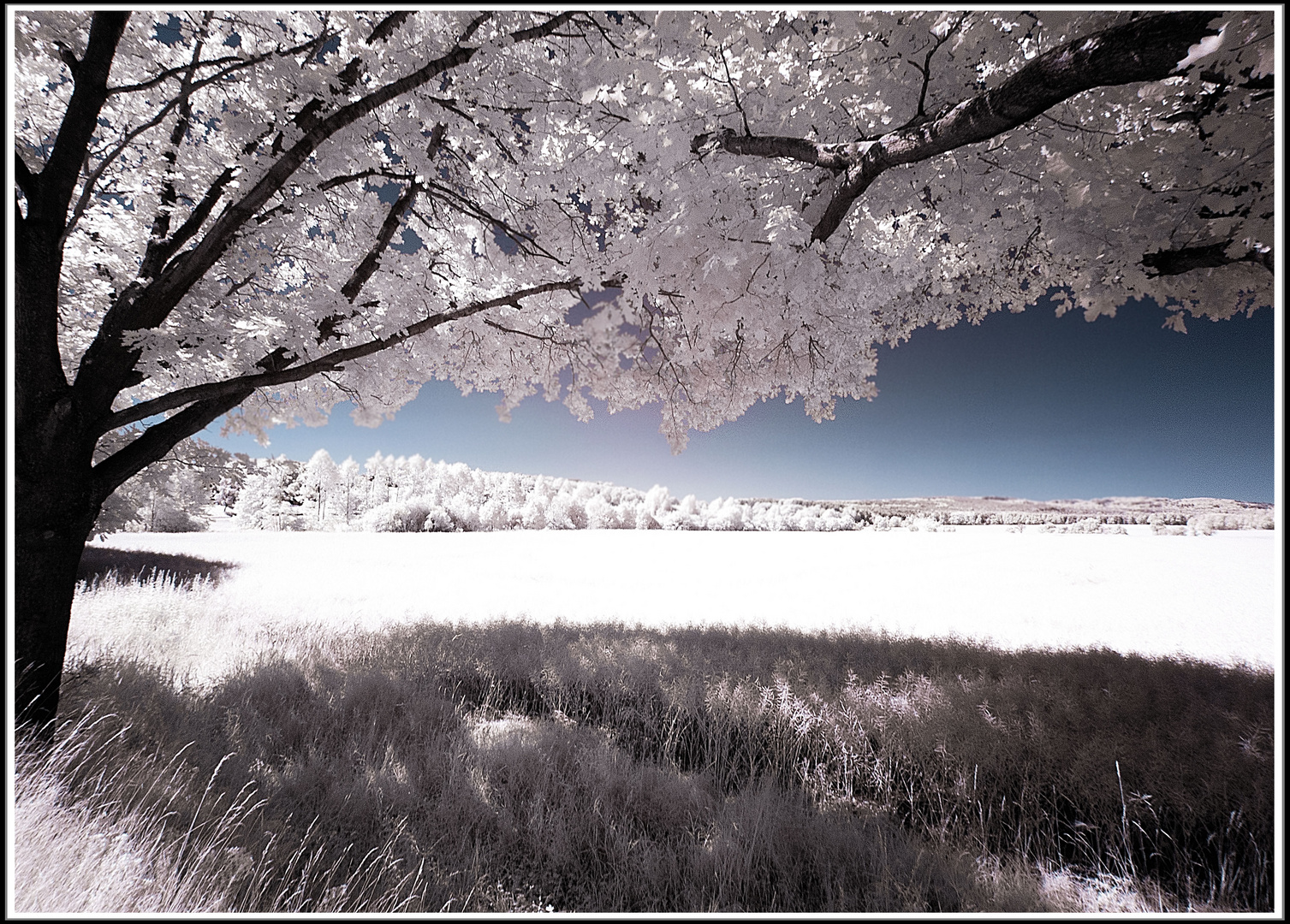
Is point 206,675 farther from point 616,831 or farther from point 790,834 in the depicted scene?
point 790,834

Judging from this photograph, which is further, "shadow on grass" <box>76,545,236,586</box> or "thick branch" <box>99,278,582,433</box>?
"shadow on grass" <box>76,545,236,586</box>

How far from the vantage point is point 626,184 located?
4.21 m

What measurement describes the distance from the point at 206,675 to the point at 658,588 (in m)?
15.6

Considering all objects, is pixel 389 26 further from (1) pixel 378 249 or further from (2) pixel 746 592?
(2) pixel 746 592

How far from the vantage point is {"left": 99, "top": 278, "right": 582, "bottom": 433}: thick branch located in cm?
415

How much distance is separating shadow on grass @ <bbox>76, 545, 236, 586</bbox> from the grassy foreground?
45.5ft

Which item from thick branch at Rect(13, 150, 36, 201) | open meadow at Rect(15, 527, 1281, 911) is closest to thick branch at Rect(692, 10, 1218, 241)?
open meadow at Rect(15, 527, 1281, 911)

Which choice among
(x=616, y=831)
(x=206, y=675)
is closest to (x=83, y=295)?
(x=206, y=675)

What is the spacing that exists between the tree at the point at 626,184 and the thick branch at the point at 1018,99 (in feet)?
0.06

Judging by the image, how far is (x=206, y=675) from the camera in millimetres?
6020

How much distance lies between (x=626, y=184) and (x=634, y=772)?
5452 millimetres

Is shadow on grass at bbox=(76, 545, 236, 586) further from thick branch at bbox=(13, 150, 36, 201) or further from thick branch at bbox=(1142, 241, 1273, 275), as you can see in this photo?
thick branch at bbox=(1142, 241, 1273, 275)

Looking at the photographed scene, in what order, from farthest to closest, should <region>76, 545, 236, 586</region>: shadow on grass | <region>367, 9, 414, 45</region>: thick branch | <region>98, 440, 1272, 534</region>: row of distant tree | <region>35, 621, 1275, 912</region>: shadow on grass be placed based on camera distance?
1. <region>98, 440, 1272, 534</region>: row of distant tree
2. <region>76, 545, 236, 586</region>: shadow on grass
3. <region>367, 9, 414, 45</region>: thick branch
4. <region>35, 621, 1275, 912</region>: shadow on grass

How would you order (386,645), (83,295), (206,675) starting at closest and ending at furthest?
(83,295) < (206,675) < (386,645)
